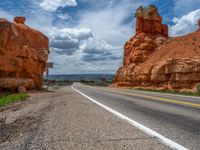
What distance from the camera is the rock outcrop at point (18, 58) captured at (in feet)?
81.3

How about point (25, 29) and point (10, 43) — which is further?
point (25, 29)

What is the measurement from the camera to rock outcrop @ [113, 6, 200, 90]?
3494cm

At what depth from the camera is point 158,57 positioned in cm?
4575

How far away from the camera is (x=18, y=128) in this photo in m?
6.17

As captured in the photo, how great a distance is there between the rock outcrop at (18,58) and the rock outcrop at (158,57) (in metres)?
19.2

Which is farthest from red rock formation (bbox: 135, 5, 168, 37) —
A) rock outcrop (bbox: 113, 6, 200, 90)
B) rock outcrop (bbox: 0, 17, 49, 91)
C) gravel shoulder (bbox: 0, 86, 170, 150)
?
gravel shoulder (bbox: 0, 86, 170, 150)

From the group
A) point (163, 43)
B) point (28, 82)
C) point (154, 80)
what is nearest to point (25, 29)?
point (28, 82)

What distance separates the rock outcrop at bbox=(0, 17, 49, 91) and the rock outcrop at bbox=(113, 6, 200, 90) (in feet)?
63.1

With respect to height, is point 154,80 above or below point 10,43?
below

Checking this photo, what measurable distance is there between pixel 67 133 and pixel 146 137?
1779 mm

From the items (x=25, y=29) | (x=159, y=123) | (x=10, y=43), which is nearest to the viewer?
(x=159, y=123)

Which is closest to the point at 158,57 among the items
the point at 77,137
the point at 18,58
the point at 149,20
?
the point at 149,20

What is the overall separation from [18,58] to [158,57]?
91.8 feet

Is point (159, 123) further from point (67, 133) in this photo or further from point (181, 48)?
point (181, 48)
